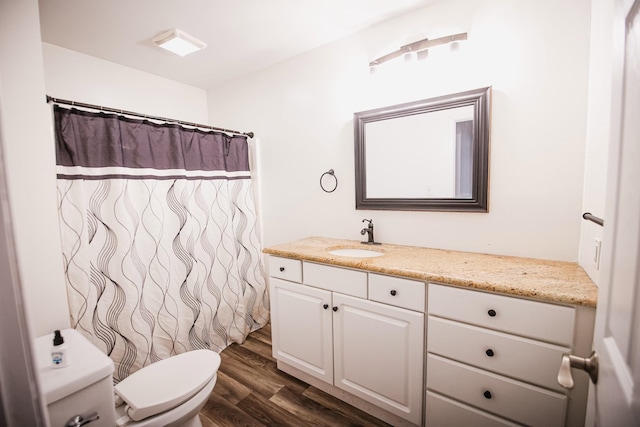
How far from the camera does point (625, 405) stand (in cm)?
45

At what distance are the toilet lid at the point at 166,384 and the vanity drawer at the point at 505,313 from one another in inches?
46.3

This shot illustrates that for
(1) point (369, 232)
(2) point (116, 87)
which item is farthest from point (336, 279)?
(2) point (116, 87)

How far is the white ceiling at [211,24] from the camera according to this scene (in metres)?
1.62

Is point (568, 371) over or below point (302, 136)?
below

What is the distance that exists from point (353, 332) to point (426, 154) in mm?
1209

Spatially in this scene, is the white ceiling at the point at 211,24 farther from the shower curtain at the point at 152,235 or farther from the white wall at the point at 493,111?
the shower curtain at the point at 152,235

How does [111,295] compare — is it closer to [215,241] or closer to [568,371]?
[215,241]

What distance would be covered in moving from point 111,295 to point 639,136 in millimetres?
2302

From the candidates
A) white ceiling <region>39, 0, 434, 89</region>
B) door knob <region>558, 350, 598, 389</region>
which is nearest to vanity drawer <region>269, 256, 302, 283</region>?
door knob <region>558, 350, 598, 389</region>

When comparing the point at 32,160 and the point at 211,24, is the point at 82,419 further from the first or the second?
the point at 211,24

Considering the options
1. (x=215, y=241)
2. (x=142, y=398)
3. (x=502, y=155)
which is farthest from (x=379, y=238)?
(x=142, y=398)

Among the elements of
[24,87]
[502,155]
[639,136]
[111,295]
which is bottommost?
[111,295]

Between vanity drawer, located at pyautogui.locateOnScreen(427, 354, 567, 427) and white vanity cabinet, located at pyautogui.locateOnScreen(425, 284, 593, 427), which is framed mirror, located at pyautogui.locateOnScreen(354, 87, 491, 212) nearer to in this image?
white vanity cabinet, located at pyautogui.locateOnScreen(425, 284, 593, 427)

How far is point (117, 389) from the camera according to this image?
1.22 meters
